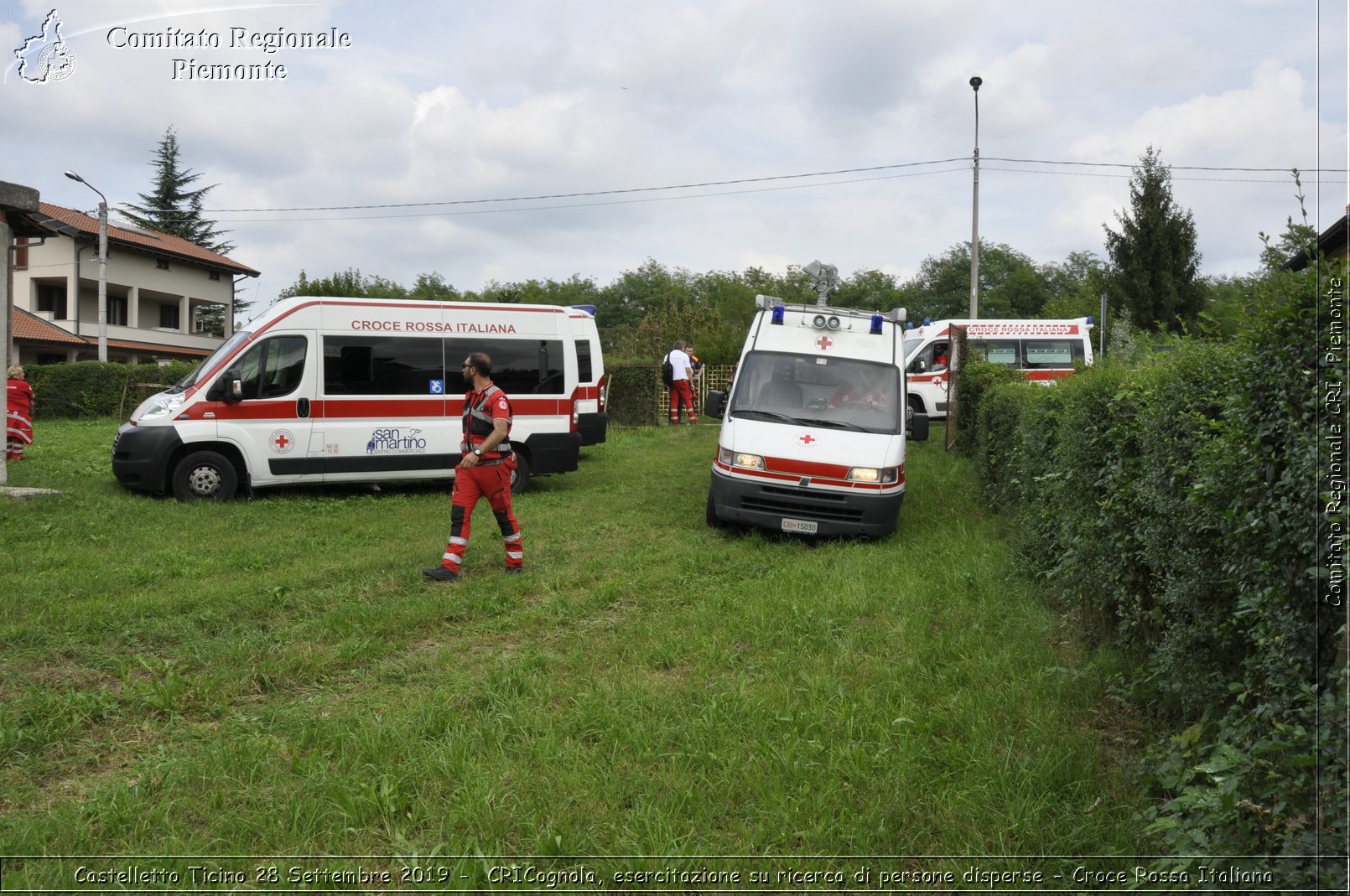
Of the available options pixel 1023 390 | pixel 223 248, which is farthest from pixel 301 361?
pixel 223 248

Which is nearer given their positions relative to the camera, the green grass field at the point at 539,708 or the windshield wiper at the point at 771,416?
the green grass field at the point at 539,708

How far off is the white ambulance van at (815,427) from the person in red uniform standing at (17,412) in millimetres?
11216

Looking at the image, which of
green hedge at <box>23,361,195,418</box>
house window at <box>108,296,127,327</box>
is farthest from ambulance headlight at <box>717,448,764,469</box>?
house window at <box>108,296,127,327</box>

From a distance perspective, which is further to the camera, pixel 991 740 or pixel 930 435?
pixel 930 435

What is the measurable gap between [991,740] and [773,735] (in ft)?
3.28

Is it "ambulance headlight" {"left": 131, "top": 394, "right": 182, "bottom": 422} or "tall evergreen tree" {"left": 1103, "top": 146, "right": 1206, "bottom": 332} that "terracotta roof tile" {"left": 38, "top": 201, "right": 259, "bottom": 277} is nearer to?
"ambulance headlight" {"left": 131, "top": 394, "right": 182, "bottom": 422}

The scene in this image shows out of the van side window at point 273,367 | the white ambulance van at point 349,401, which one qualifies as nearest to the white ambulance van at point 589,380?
the white ambulance van at point 349,401

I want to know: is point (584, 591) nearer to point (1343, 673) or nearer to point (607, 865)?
point (607, 865)

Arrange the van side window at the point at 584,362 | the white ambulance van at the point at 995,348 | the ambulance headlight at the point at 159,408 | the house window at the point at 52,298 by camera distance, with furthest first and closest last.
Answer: the house window at the point at 52,298, the white ambulance van at the point at 995,348, the van side window at the point at 584,362, the ambulance headlight at the point at 159,408

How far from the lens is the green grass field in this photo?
3514mm

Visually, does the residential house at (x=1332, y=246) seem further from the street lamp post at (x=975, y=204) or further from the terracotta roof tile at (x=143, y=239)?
the terracotta roof tile at (x=143, y=239)

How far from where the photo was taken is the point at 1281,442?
8.99 ft

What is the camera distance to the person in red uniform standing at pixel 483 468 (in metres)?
7.65

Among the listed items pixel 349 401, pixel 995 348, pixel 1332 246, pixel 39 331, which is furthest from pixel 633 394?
pixel 39 331
